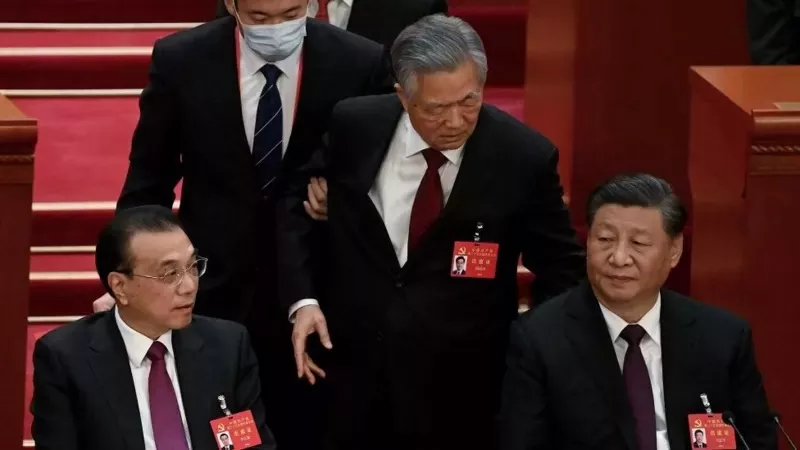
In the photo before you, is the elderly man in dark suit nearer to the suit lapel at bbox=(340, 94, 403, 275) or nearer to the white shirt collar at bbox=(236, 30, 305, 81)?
the suit lapel at bbox=(340, 94, 403, 275)

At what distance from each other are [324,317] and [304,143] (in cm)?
32

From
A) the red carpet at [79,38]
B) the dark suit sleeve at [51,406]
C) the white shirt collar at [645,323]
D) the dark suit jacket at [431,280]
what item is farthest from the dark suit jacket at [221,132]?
the red carpet at [79,38]

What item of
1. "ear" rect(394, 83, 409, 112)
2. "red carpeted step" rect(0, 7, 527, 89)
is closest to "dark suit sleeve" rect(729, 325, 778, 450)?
"ear" rect(394, 83, 409, 112)

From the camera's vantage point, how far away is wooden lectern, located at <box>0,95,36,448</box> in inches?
113

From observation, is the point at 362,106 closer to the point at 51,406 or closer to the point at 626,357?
the point at 626,357

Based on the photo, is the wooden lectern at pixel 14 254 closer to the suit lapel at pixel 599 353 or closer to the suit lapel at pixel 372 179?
the suit lapel at pixel 372 179

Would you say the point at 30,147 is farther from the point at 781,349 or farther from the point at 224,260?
the point at 781,349

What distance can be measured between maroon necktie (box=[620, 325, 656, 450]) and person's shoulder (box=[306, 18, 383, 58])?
72 centimetres

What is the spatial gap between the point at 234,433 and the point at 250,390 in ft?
0.32

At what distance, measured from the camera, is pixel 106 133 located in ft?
15.1

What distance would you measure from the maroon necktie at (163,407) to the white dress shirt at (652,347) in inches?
28.0

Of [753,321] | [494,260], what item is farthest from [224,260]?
[753,321]

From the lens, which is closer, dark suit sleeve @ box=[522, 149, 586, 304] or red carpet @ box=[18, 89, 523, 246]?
dark suit sleeve @ box=[522, 149, 586, 304]

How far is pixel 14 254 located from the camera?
2.91 m
